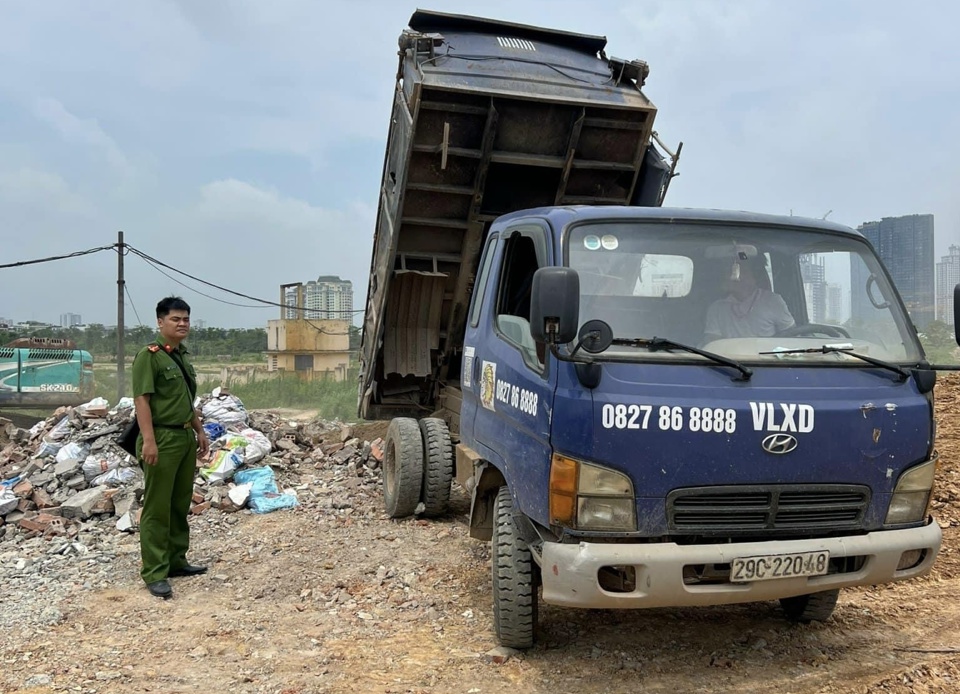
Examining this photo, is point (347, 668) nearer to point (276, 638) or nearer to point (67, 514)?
point (276, 638)

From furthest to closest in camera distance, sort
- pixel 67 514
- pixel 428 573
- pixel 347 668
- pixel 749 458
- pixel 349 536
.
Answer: pixel 67 514
pixel 349 536
pixel 428 573
pixel 347 668
pixel 749 458

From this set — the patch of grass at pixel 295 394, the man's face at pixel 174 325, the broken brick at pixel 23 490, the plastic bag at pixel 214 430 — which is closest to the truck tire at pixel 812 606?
the man's face at pixel 174 325

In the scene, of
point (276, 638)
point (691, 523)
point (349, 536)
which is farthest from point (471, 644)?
point (349, 536)

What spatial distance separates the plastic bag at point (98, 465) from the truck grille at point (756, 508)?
5.89 meters

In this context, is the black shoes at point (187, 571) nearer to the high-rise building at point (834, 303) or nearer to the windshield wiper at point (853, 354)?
the windshield wiper at point (853, 354)

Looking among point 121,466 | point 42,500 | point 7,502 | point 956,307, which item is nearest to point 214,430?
point 121,466

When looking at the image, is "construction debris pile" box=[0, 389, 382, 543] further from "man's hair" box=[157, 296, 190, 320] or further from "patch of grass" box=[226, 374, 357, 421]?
"patch of grass" box=[226, 374, 357, 421]

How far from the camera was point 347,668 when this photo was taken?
12.2ft

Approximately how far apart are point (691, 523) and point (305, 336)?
2188 centimetres

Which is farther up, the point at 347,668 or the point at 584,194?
the point at 584,194

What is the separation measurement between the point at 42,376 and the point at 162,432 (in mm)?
12576

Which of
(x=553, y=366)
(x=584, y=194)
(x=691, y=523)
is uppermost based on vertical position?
(x=584, y=194)

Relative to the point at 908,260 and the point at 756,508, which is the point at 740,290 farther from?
the point at 908,260

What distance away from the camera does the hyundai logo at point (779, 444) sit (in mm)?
3211
